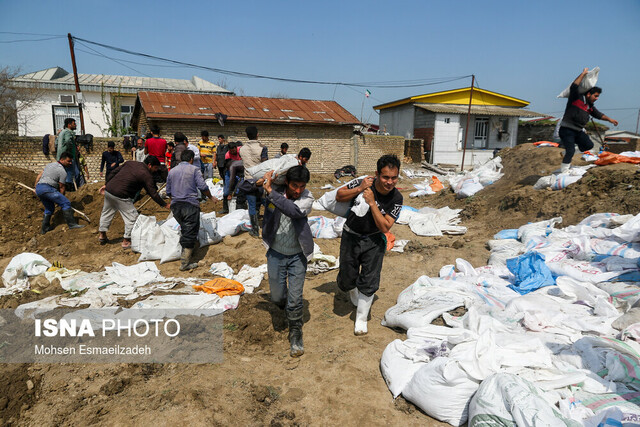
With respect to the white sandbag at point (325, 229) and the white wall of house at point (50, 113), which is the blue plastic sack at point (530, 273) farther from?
the white wall of house at point (50, 113)

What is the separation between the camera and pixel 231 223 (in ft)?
20.6

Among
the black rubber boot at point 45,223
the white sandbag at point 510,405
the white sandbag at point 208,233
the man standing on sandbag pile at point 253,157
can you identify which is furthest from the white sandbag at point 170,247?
the white sandbag at point 510,405

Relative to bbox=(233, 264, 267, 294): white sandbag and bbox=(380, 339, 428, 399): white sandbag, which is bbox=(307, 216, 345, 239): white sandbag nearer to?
bbox=(233, 264, 267, 294): white sandbag

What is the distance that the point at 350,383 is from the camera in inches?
106

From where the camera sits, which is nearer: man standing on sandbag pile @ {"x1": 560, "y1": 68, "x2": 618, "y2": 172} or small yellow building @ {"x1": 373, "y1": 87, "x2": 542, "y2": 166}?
man standing on sandbag pile @ {"x1": 560, "y1": 68, "x2": 618, "y2": 172}

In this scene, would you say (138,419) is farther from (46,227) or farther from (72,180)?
(72,180)

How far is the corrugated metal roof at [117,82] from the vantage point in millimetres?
21659

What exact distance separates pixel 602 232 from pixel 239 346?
4.67 meters

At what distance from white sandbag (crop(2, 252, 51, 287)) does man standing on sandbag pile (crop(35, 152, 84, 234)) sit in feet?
6.12

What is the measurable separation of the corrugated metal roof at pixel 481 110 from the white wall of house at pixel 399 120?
1.02m

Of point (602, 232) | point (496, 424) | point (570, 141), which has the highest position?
point (570, 141)

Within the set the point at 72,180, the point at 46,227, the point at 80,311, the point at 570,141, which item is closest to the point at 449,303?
the point at 80,311

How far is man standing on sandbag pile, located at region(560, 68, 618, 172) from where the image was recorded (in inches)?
244

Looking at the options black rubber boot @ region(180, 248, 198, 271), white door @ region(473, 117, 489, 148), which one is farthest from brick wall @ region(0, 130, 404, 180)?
black rubber boot @ region(180, 248, 198, 271)
